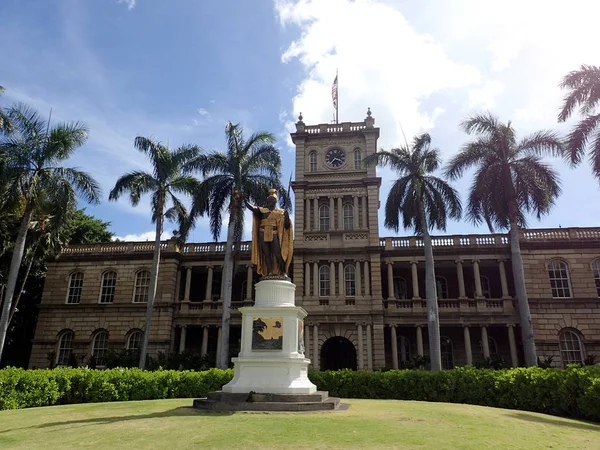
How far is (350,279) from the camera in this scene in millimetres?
28641

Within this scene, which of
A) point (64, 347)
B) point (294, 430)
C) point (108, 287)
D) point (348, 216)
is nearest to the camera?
point (294, 430)

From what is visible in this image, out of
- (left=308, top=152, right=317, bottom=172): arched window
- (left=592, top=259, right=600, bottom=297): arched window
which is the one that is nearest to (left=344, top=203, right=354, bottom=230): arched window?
(left=308, top=152, right=317, bottom=172): arched window

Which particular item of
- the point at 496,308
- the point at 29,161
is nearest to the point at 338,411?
the point at 29,161

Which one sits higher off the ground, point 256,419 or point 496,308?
point 496,308

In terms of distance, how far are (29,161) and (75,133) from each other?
2219 millimetres

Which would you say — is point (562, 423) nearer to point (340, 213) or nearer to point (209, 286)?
point (340, 213)

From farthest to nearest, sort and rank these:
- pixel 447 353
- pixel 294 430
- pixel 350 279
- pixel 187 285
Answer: pixel 187 285 → pixel 350 279 → pixel 447 353 → pixel 294 430

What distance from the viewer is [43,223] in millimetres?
26562

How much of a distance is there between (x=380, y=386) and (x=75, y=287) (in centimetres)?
2417

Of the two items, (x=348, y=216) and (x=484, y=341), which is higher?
(x=348, y=216)

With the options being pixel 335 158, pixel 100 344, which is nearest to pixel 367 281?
pixel 335 158

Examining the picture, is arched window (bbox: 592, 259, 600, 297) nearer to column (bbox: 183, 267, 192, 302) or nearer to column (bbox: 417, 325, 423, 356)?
column (bbox: 417, 325, 423, 356)

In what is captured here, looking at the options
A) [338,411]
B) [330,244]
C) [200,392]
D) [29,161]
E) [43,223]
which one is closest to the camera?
[338,411]

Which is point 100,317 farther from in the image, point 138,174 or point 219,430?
point 219,430
